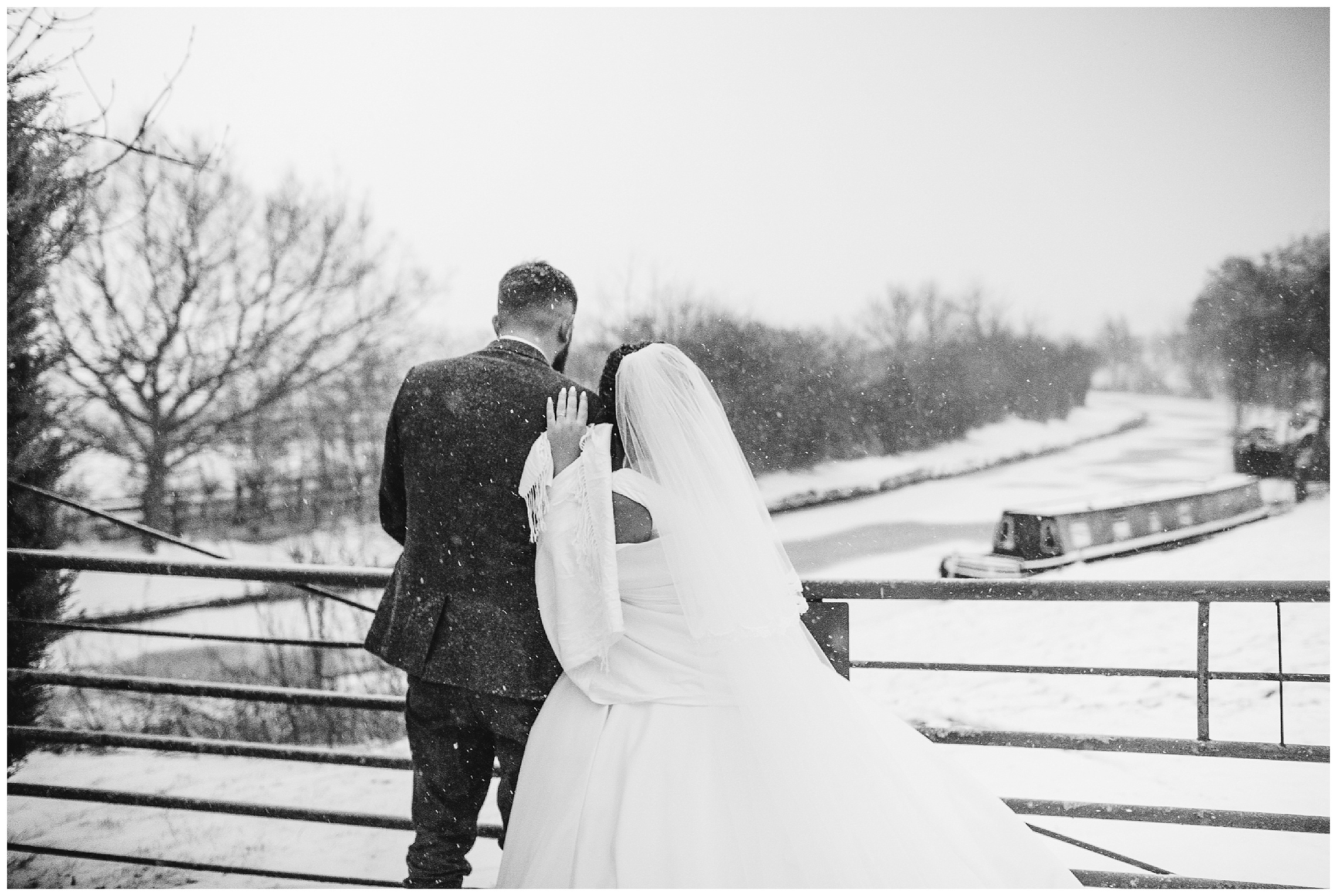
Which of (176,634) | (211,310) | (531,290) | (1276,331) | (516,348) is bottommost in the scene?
(176,634)

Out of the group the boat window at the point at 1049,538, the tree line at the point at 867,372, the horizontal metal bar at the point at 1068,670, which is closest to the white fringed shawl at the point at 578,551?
the horizontal metal bar at the point at 1068,670

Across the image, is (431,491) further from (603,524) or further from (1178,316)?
(1178,316)

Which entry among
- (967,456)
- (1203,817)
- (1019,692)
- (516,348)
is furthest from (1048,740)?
(967,456)

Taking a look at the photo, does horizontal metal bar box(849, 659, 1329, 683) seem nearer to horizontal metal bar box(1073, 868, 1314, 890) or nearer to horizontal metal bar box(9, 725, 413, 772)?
horizontal metal bar box(1073, 868, 1314, 890)

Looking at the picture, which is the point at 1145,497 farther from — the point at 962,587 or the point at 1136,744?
the point at 962,587

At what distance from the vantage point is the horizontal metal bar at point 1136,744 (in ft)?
6.07

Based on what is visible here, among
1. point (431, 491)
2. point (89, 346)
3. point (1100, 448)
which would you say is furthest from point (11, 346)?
point (1100, 448)

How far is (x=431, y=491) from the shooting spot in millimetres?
1582

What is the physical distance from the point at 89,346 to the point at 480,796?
10015mm

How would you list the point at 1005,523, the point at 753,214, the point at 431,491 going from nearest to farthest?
the point at 431,491
the point at 1005,523
the point at 753,214

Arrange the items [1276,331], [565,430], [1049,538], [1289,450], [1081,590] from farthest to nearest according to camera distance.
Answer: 1. [1049,538]
2. [1289,450]
3. [1276,331]
4. [1081,590]
5. [565,430]

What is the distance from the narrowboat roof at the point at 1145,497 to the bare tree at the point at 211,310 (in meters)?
7.23

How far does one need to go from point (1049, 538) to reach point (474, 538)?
6223mm

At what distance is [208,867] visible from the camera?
6.75 ft
